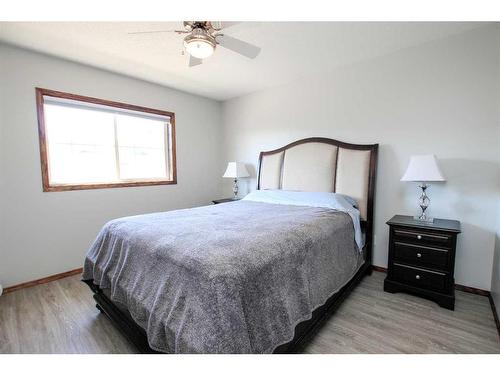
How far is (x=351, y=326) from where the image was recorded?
1.80 m

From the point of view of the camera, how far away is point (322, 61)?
9.14ft

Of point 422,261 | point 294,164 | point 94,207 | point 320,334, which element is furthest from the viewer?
point 294,164

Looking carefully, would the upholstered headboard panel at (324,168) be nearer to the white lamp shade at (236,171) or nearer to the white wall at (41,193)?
the white lamp shade at (236,171)

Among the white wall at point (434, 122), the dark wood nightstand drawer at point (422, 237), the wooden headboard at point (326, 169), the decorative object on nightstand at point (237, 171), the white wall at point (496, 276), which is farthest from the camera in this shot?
the decorative object on nightstand at point (237, 171)

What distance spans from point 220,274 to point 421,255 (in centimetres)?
202

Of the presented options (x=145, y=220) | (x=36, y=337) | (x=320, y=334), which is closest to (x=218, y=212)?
(x=145, y=220)

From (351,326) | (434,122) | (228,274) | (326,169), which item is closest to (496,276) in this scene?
(351,326)

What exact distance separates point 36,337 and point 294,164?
9.99 feet

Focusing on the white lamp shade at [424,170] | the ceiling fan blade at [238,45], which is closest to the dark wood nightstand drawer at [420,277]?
the white lamp shade at [424,170]

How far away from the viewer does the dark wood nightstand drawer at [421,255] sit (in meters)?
2.04

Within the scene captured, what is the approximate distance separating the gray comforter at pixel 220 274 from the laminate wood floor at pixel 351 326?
0.31 m

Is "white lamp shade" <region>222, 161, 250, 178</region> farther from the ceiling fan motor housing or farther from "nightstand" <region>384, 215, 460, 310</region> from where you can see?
the ceiling fan motor housing

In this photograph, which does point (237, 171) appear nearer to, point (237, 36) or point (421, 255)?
point (237, 36)

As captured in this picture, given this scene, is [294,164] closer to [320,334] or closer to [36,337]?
[320,334]
